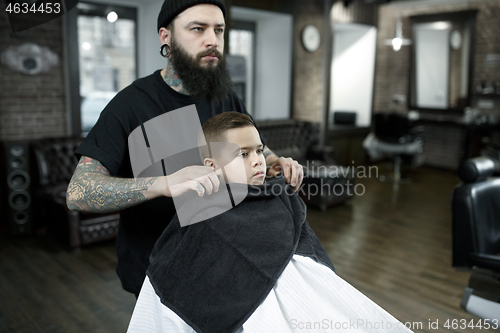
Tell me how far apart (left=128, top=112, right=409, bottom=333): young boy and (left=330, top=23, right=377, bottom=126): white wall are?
6943mm

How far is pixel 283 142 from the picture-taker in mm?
6012

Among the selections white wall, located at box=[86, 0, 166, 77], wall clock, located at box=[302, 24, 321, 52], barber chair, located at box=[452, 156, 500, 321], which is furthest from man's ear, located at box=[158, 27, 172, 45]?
wall clock, located at box=[302, 24, 321, 52]

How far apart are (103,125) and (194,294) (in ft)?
1.89

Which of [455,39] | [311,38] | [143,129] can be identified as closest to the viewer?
[143,129]

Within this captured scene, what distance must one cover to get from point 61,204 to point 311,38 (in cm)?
482

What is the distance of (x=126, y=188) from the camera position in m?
1.07

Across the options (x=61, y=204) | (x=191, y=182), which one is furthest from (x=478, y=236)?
(x=61, y=204)

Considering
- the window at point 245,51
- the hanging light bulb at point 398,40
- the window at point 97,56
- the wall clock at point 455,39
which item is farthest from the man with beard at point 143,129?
the wall clock at point 455,39

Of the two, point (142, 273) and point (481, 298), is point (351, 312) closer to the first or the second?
point (142, 273)

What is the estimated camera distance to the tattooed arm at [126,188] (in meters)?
1.02

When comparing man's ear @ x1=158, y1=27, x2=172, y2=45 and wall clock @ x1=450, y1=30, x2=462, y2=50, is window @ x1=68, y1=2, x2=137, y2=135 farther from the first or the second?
wall clock @ x1=450, y1=30, x2=462, y2=50

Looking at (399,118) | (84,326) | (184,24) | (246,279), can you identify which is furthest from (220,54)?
(399,118)

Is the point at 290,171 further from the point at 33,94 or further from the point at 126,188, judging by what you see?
the point at 33,94

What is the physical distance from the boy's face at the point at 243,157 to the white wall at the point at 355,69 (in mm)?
6917
